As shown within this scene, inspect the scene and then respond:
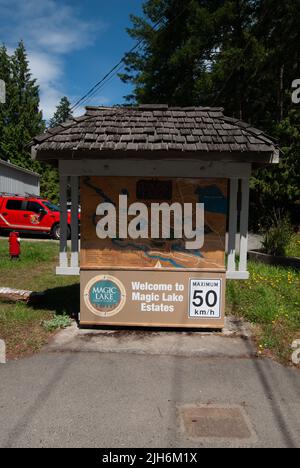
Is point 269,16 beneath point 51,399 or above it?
above

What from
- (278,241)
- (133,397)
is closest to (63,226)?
(133,397)

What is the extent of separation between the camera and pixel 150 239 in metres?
5.58

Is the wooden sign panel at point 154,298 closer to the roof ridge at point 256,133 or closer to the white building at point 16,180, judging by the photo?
the roof ridge at point 256,133

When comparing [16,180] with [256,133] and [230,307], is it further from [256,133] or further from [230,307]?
[256,133]

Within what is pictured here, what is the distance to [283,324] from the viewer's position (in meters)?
5.77

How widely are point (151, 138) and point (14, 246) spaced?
7135mm

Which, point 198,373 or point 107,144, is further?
point 107,144

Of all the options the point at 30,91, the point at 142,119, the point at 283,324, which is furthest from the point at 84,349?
the point at 30,91

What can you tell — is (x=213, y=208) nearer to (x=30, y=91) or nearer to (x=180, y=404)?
(x=180, y=404)

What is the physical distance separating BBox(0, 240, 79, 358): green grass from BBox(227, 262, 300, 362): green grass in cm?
285

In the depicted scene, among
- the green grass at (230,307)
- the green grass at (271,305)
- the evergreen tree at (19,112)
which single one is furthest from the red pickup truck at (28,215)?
the evergreen tree at (19,112)

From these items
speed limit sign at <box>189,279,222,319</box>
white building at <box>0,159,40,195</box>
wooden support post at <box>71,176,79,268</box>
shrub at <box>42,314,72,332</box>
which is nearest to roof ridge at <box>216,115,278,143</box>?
speed limit sign at <box>189,279,222,319</box>

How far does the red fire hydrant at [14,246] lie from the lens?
35.9 ft
